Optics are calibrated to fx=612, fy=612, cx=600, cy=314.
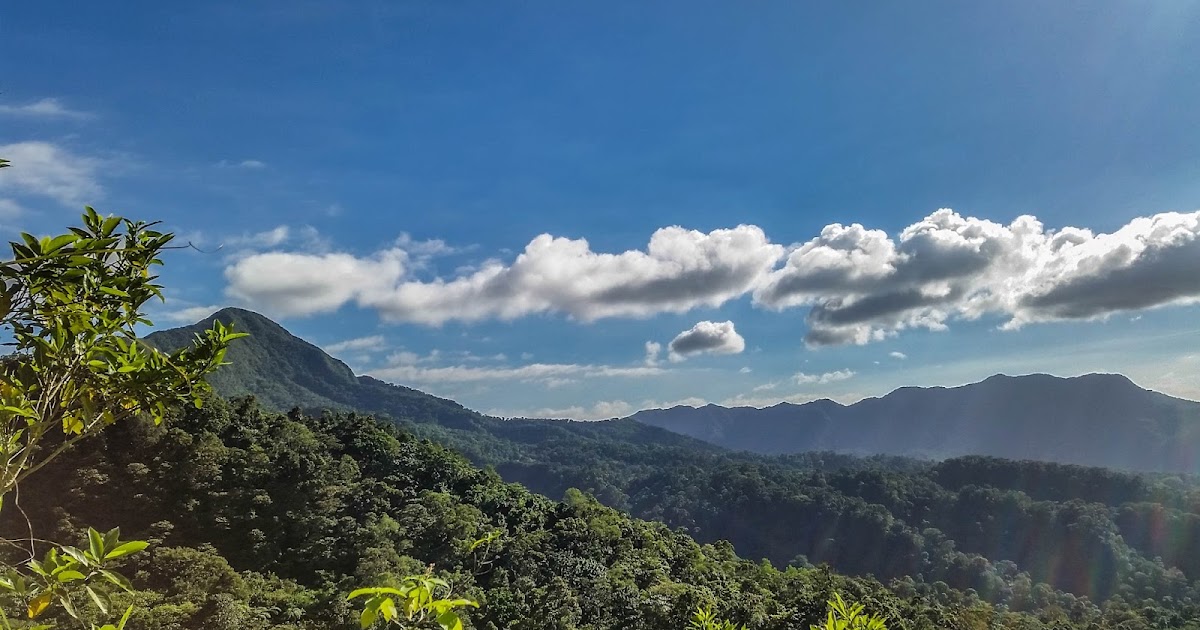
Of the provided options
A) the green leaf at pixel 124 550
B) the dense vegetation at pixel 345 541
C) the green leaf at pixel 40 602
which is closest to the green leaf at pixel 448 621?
the green leaf at pixel 124 550

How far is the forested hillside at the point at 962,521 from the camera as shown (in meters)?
63.1

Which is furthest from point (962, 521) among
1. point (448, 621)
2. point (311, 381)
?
point (311, 381)

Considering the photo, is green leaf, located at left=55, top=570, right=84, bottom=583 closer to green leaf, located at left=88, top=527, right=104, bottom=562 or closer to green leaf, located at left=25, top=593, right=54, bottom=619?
green leaf, located at left=88, top=527, right=104, bottom=562

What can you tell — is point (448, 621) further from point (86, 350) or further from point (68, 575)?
point (86, 350)

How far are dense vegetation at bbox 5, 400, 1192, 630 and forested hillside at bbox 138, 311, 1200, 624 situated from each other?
3238 centimetres

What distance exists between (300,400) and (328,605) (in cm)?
13594

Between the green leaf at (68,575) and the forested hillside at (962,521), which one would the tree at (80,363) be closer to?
the green leaf at (68,575)

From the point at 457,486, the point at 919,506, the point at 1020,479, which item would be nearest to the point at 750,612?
the point at 457,486

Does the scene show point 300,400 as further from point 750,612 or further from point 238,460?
point 750,612

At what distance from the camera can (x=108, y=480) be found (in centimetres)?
2534

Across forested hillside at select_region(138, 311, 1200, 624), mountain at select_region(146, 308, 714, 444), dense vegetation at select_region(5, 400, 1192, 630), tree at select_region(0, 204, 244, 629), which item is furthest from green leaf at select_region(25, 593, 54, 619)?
mountain at select_region(146, 308, 714, 444)

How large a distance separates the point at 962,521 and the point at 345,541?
8355cm

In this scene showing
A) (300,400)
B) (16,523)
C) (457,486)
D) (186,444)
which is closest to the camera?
(16,523)

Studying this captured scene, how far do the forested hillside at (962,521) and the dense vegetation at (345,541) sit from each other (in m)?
32.4
